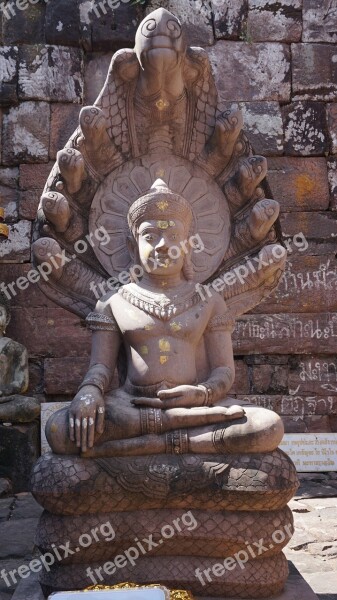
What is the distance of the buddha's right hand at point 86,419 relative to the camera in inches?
117

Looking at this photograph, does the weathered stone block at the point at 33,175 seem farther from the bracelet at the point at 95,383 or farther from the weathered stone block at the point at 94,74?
the bracelet at the point at 95,383

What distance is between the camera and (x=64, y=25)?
6844mm

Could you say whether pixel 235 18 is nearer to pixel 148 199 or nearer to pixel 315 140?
pixel 315 140

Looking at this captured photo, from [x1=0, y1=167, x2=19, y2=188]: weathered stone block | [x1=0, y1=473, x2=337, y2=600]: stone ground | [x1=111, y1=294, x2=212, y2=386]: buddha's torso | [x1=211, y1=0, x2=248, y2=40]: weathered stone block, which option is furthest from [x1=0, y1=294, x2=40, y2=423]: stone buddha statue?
[x1=211, y1=0, x2=248, y2=40]: weathered stone block

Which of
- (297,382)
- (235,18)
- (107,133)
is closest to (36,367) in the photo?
(297,382)

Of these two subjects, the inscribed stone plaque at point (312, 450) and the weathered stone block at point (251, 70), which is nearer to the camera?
the inscribed stone plaque at point (312, 450)

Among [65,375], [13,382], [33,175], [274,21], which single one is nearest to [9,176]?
[33,175]

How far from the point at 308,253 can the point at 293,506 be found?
2.76 metres

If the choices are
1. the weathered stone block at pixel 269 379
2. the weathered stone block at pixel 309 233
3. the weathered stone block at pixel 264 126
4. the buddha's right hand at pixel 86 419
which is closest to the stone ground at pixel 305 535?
the buddha's right hand at pixel 86 419

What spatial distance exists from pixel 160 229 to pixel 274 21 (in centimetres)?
441

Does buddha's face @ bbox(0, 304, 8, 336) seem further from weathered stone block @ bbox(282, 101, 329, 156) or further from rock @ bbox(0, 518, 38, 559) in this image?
weathered stone block @ bbox(282, 101, 329, 156)

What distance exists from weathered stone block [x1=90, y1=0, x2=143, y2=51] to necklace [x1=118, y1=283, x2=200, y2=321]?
4.12 metres

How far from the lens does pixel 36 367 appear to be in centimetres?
641

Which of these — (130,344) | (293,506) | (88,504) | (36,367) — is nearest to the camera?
(88,504)
